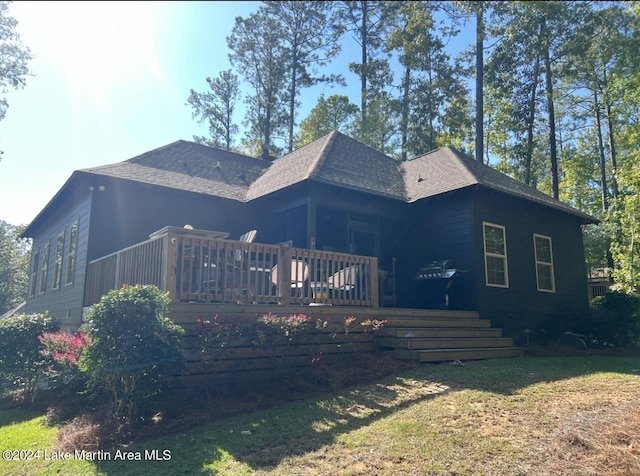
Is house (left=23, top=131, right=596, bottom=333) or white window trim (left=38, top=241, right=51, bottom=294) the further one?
white window trim (left=38, top=241, right=51, bottom=294)

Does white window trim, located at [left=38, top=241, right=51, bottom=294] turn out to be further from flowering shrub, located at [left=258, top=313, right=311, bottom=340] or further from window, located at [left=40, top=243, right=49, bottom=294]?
flowering shrub, located at [left=258, top=313, right=311, bottom=340]

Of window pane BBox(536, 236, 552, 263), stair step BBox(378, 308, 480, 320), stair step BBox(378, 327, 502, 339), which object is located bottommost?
stair step BBox(378, 327, 502, 339)

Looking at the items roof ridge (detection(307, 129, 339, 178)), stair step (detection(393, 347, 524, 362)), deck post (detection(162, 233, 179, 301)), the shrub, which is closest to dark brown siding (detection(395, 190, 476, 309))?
stair step (detection(393, 347, 524, 362))

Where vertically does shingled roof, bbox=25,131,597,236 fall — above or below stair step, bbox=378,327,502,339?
above

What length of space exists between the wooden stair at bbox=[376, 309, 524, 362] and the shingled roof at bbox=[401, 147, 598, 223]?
9.89 feet

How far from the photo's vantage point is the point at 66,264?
1177 centimetres

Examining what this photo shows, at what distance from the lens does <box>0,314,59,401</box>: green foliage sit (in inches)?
293

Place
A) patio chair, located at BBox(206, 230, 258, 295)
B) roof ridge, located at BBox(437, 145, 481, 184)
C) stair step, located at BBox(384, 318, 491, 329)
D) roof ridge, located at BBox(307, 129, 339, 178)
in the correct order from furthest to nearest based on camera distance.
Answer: roof ridge, located at BBox(437, 145, 481, 184)
roof ridge, located at BBox(307, 129, 339, 178)
stair step, located at BBox(384, 318, 491, 329)
patio chair, located at BBox(206, 230, 258, 295)

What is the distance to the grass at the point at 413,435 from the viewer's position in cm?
360

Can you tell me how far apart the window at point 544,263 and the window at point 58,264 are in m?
12.4

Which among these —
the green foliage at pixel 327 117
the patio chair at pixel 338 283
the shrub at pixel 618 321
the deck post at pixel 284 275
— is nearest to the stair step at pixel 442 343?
the patio chair at pixel 338 283

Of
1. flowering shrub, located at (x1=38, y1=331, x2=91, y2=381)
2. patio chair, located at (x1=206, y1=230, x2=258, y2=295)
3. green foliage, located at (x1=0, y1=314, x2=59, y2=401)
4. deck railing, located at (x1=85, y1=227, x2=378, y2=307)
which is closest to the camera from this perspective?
flowering shrub, located at (x1=38, y1=331, x2=91, y2=381)

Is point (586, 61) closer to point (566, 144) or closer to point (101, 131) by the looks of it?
point (566, 144)

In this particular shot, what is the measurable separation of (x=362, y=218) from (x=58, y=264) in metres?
8.42
